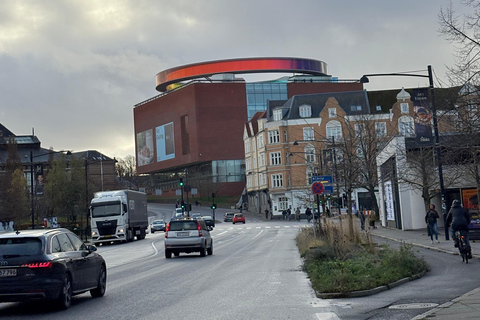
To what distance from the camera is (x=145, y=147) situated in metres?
143

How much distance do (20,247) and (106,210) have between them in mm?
36602

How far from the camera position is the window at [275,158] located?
99125 millimetres

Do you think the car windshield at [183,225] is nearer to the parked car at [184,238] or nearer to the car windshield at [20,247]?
the parked car at [184,238]

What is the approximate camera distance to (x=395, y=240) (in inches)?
1358

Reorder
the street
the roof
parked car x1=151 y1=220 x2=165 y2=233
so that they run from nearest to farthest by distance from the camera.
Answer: the street → parked car x1=151 y1=220 x2=165 y2=233 → the roof

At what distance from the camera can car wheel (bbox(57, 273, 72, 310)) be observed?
496 inches

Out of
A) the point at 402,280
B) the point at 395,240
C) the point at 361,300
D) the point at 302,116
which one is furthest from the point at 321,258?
the point at 302,116

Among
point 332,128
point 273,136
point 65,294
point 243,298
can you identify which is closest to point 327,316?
point 243,298

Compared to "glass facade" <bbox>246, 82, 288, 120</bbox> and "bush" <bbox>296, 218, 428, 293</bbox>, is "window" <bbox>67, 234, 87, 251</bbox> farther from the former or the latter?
"glass facade" <bbox>246, 82, 288, 120</bbox>

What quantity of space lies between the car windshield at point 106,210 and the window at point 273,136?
171 feet

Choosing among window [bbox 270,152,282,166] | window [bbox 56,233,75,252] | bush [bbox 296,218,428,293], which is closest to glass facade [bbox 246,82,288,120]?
window [bbox 270,152,282,166]

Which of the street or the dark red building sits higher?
the dark red building

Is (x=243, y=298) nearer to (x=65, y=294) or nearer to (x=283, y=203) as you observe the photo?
(x=65, y=294)

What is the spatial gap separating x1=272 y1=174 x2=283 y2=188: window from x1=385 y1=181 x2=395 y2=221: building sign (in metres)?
47.2
